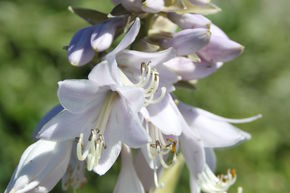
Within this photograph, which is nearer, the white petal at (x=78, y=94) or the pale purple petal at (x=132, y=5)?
the white petal at (x=78, y=94)

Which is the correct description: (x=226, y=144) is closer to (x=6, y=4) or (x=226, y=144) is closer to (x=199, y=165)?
(x=199, y=165)

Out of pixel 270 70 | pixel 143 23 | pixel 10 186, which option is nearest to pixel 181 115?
pixel 143 23

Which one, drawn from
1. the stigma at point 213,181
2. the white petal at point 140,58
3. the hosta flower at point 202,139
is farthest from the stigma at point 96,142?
the stigma at point 213,181

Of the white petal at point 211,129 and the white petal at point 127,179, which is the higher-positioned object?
the white petal at point 127,179

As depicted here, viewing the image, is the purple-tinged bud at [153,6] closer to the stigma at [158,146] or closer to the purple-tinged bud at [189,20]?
the purple-tinged bud at [189,20]

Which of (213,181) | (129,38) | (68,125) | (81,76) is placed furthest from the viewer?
(81,76)

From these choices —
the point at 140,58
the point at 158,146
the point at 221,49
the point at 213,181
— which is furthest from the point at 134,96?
the point at 213,181

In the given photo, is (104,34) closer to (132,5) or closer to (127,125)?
(132,5)

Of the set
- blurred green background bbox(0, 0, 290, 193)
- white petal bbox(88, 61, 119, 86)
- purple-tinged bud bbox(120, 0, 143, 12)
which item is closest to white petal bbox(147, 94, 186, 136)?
white petal bbox(88, 61, 119, 86)
